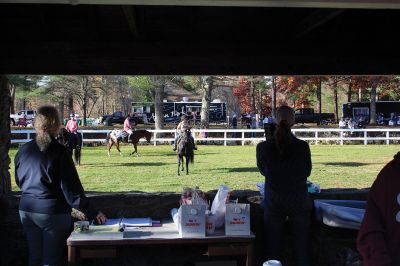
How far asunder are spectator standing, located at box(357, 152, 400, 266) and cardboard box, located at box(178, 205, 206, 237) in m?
2.09

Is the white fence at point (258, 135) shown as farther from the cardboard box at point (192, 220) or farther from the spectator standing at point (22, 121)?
the cardboard box at point (192, 220)

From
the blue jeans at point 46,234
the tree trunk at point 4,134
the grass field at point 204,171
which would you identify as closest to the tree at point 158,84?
the grass field at point 204,171

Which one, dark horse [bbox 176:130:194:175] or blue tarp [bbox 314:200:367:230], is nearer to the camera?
blue tarp [bbox 314:200:367:230]

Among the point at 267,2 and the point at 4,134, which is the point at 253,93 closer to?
the point at 4,134

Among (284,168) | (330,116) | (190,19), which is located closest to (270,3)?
(284,168)

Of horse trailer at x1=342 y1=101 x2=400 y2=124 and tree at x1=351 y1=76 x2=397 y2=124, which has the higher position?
tree at x1=351 y1=76 x2=397 y2=124

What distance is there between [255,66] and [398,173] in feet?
10.5

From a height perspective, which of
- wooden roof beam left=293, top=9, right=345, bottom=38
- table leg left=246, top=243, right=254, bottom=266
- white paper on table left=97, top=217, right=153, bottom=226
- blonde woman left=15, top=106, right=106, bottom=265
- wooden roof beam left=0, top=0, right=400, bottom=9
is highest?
wooden roof beam left=293, top=9, right=345, bottom=38

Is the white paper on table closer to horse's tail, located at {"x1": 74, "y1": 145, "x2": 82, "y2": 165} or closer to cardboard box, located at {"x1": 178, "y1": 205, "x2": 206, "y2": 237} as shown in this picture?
cardboard box, located at {"x1": 178, "y1": 205, "x2": 206, "y2": 237}

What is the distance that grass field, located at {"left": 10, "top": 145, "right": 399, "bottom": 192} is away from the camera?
40.5 ft

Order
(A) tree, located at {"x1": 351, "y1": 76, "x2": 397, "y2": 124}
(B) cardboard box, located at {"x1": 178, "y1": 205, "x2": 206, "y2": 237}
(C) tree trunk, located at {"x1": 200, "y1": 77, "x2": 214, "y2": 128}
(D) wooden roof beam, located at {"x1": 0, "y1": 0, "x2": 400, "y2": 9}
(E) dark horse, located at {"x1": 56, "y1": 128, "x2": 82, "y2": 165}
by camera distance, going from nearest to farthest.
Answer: (D) wooden roof beam, located at {"x1": 0, "y1": 0, "x2": 400, "y2": 9}, (B) cardboard box, located at {"x1": 178, "y1": 205, "x2": 206, "y2": 237}, (E) dark horse, located at {"x1": 56, "y1": 128, "x2": 82, "y2": 165}, (C) tree trunk, located at {"x1": 200, "y1": 77, "x2": 214, "y2": 128}, (A) tree, located at {"x1": 351, "y1": 76, "x2": 397, "y2": 124}

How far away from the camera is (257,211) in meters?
5.14

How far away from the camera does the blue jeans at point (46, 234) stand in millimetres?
3721

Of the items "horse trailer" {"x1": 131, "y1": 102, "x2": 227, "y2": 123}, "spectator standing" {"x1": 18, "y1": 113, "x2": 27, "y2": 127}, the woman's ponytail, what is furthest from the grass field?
"horse trailer" {"x1": 131, "y1": 102, "x2": 227, "y2": 123}
